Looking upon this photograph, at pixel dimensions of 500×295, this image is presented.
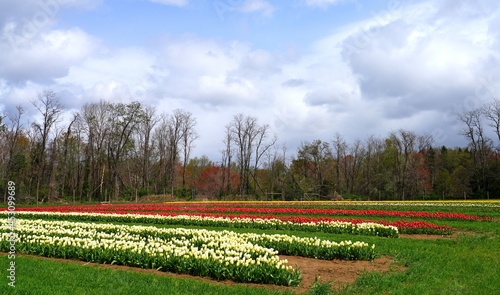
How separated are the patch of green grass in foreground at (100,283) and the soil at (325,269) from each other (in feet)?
1.92

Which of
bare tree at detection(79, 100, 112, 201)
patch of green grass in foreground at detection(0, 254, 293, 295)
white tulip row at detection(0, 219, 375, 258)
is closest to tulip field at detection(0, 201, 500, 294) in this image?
white tulip row at detection(0, 219, 375, 258)

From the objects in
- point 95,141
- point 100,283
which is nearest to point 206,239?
point 100,283

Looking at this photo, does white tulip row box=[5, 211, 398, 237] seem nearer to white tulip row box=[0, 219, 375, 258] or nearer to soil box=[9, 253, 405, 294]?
white tulip row box=[0, 219, 375, 258]

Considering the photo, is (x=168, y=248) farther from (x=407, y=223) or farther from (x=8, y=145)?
(x=8, y=145)

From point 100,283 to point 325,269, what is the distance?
5.43m

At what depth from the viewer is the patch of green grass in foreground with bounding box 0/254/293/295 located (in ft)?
24.5

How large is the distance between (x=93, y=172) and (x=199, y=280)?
59449 mm

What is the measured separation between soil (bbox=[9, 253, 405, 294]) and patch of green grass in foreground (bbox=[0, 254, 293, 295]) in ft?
1.92

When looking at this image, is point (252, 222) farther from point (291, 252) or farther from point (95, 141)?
point (95, 141)

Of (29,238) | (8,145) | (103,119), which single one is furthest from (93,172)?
(29,238)

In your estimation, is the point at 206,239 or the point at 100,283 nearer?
the point at 100,283

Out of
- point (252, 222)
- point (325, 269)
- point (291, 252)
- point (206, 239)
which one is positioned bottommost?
point (325, 269)

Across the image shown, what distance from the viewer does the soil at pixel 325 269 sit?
878 centimetres

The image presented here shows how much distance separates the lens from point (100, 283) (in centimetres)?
811
